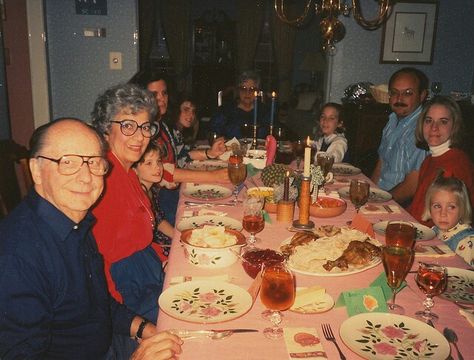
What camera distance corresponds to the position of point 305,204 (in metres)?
1.90

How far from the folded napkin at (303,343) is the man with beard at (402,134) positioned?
2.16 meters

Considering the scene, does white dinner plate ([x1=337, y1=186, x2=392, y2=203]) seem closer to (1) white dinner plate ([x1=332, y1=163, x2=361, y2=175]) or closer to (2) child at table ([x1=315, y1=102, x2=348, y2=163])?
(1) white dinner plate ([x1=332, y1=163, x2=361, y2=175])

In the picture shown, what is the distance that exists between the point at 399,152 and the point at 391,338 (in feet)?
7.80

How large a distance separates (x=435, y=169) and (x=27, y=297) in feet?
7.62

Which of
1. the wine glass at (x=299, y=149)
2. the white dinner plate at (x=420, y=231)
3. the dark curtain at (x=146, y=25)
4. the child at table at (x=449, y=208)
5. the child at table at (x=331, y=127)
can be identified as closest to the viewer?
the white dinner plate at (x=420, y=231)

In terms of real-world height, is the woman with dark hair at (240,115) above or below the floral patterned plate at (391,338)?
above

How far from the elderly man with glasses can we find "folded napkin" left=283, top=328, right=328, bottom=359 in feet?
0.92

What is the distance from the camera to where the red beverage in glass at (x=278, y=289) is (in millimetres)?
1182

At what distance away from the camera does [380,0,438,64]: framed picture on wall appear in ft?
16.3

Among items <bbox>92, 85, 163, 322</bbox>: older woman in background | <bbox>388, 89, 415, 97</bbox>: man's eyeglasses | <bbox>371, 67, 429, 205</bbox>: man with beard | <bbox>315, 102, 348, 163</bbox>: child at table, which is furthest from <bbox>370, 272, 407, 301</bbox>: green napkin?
<bbox>388, 89, 415, 97</bbox>: man's eyeglasses

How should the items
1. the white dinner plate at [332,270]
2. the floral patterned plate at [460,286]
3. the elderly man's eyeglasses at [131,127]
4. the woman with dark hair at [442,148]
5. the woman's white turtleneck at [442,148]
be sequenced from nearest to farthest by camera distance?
1. the floral patterned plate at [460,286]
2. the white dinner plate at [332,270]
3. the elderly man's eyeglasses at [131,127]
4. the woman with dark hair at [442,148]
5. the woman's white turtleneck at [442,148]

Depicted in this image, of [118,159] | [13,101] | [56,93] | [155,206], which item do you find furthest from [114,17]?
[118,159]

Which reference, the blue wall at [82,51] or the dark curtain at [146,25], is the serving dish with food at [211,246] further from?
the dark curtain at [146,25]

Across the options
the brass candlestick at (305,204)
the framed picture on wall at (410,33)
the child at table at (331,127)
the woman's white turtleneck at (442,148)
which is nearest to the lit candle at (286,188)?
the brass candlestick at (305,204)
